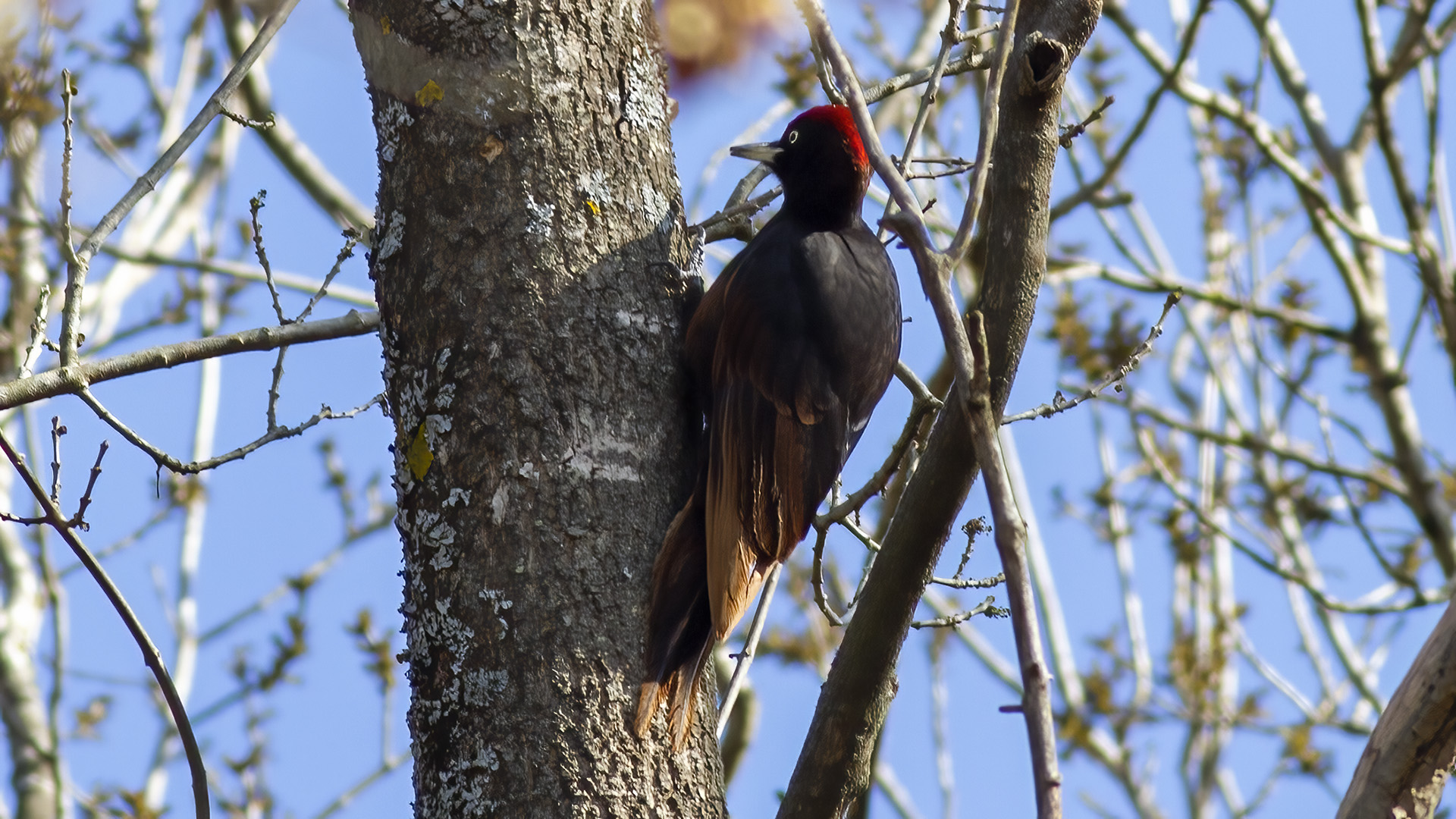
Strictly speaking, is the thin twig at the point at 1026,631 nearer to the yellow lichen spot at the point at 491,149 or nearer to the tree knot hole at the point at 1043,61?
the tree knot hole at the point at 1043,61

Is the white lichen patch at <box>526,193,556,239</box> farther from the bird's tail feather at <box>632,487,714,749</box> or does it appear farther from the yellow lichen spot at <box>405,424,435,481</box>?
the bird's tail feather at <box>632,487,714,749</box>

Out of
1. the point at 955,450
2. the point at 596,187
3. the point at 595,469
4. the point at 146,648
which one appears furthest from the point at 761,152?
the point at 146,648

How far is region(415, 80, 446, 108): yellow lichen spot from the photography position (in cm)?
225

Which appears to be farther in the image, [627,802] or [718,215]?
[718,215]

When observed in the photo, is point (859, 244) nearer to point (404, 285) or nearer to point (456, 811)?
point (404, 285)

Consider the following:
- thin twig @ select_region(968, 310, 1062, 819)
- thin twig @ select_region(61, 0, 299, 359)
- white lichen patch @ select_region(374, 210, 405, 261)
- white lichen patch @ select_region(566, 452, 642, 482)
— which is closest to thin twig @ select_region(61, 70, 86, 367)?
thin twig @ select_region(61, 0, 299, 359)

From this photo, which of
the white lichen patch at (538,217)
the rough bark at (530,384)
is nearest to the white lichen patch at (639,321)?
the rough bark at (530,384)

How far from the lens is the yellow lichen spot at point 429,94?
2.25 meters

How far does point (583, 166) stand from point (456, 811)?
3.65 ft

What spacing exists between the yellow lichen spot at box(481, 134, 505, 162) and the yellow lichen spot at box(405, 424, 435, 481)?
492mm

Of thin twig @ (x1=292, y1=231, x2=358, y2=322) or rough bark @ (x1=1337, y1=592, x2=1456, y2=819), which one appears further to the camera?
thin twig @ (x1=292, y1=231, x2=358, y2=322)

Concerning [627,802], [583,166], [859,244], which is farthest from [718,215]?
[627,802]

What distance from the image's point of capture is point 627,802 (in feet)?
6.02

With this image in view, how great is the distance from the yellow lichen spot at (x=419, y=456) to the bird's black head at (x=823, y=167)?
1322mm
